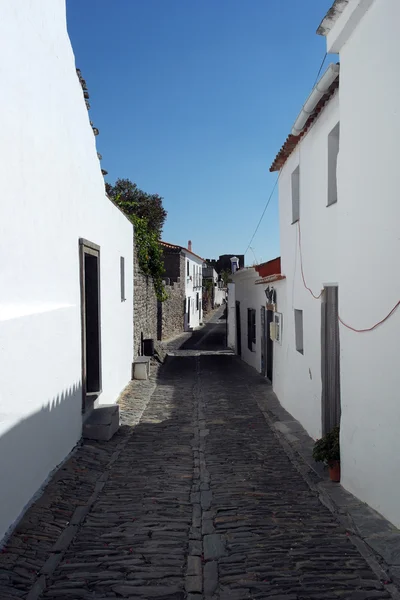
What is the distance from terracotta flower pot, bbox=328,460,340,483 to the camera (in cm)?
612

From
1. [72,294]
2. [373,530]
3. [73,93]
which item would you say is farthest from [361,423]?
[73,93]

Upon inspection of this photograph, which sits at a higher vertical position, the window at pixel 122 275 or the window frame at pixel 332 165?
the window frame at pixel 332 165

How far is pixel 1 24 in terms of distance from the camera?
15.6ft

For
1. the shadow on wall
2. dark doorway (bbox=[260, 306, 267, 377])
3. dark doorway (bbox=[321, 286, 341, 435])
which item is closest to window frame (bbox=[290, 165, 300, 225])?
dark doorway (bbox=[321, 286, 341, 435])

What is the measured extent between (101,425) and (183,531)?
11.4 feet

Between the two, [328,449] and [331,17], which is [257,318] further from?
[331,17]

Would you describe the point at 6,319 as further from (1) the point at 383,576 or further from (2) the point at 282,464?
(2) the point at 282,464

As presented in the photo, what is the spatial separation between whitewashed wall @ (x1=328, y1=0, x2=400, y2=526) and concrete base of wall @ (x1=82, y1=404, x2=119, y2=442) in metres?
3.71

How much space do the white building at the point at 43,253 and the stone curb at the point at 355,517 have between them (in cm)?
301

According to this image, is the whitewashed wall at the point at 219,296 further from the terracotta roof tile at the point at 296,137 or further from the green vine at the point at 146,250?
the terracotta roof tile at the point at 296,137

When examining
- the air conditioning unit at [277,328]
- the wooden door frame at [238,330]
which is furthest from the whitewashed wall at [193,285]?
the air conditioning unit at [277,328]

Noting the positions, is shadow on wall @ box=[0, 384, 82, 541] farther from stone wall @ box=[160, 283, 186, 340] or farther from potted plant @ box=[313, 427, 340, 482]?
stone wall @ box=[160, 283, 186, 340]

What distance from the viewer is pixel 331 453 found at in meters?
6.21

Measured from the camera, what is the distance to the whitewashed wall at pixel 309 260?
714 centimetres
